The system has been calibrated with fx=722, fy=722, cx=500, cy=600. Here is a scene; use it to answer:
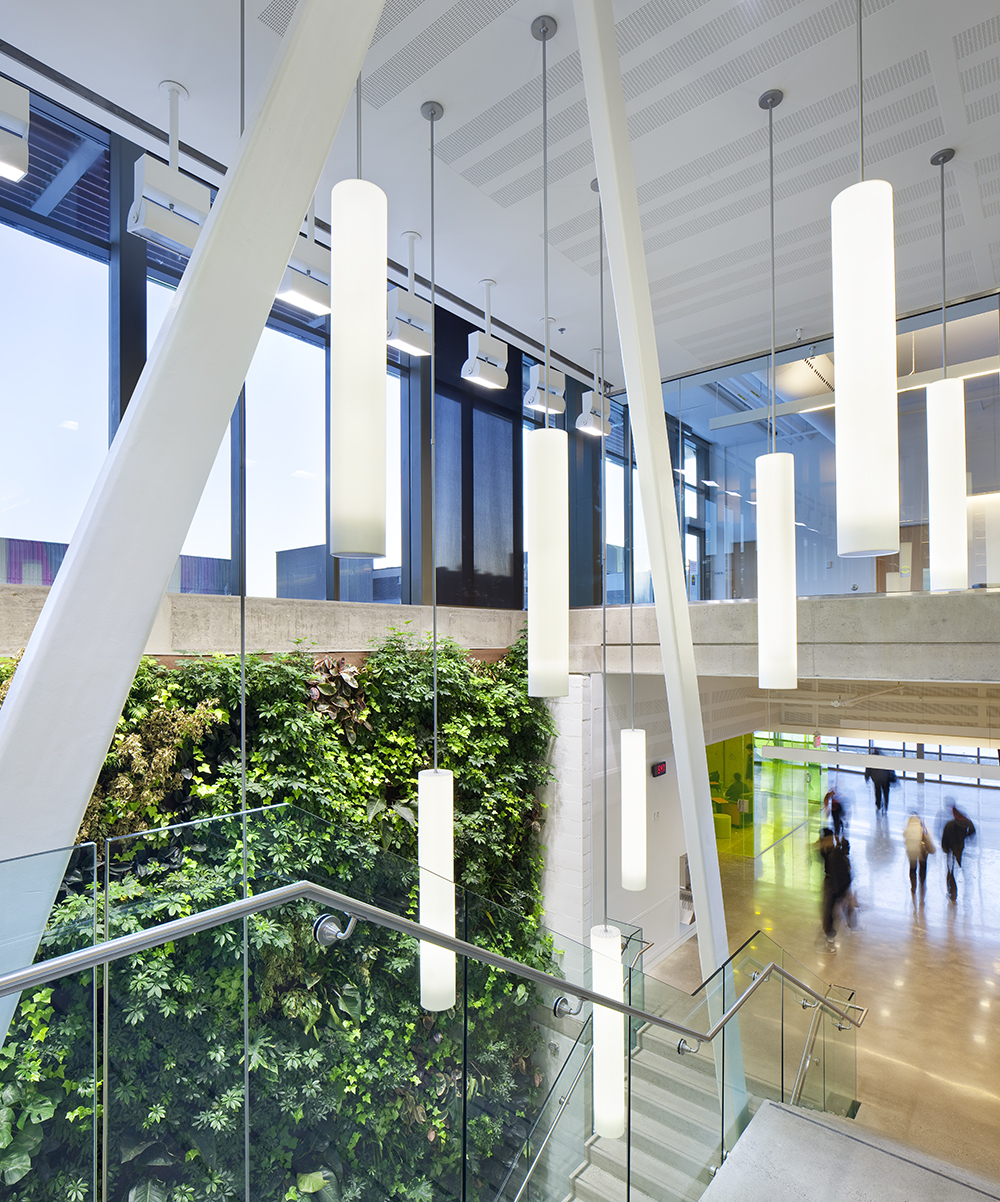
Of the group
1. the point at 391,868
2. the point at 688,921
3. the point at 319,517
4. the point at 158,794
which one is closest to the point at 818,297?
the point at 319,517

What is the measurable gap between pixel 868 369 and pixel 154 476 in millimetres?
1415

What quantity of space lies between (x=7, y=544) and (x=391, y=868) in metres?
3.40

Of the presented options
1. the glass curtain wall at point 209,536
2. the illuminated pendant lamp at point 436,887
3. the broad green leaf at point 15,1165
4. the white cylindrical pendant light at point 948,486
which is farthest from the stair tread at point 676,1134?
the glass curtain wall at point 209,536

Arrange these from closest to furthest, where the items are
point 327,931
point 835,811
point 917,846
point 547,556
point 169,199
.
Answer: point 327,931
point 547,556
point 169,199
point 917,846
point 835,811

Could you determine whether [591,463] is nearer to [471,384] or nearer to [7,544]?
[471,384]

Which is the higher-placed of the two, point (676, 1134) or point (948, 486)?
point (948, 486)

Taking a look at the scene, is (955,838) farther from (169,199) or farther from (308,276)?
(169,199)

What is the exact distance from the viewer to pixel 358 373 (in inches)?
51.6

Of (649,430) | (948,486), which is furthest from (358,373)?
(948,486)

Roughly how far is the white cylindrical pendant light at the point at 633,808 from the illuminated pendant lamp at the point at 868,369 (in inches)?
99.8

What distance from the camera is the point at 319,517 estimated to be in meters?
5.85

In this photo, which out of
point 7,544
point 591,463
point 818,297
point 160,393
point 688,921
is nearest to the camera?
point 160,393

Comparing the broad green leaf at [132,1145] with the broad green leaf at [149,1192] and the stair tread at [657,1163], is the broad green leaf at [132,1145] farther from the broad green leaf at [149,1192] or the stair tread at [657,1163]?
the stair tread at [657,1163]

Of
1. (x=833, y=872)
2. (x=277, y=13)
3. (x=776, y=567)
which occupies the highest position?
(x=277, y=13)
